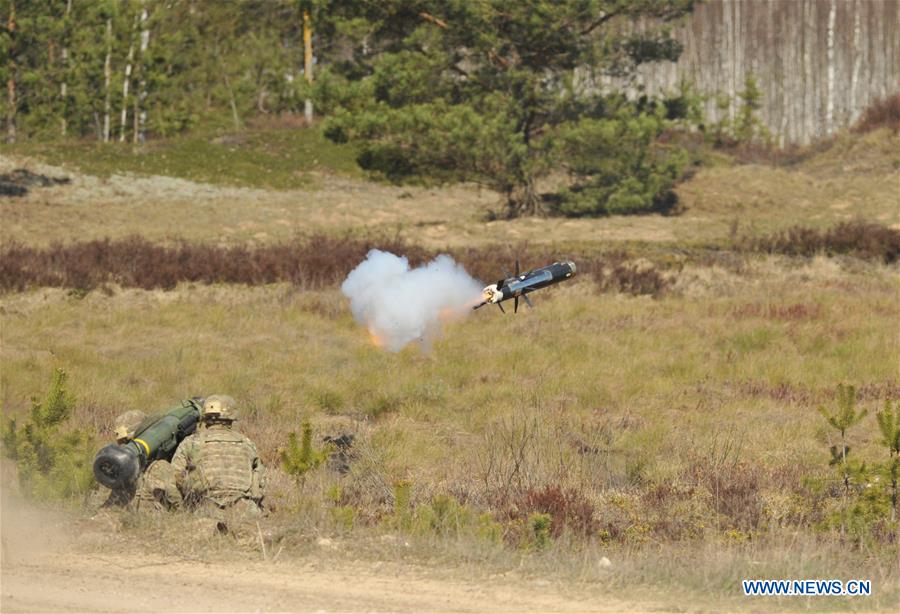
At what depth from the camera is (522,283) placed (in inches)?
493

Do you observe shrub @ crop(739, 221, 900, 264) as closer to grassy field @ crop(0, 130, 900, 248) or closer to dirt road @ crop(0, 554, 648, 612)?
grassy field @ crop(0, 130, 900, 248)

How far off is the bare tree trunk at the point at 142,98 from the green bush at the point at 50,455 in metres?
28.2

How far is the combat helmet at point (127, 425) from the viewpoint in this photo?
1023 cm

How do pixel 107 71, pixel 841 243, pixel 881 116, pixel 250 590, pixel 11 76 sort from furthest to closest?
pixel 881 116, pixel 107 71, pixel 11 76, pixel 841 243, pixel 250 590

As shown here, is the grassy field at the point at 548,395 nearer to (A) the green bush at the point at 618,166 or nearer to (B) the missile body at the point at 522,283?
(B) the missile body at the point at 522,283

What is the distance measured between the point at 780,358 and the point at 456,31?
51.9 feet

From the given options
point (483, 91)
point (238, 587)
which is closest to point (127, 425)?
point (238, 587)

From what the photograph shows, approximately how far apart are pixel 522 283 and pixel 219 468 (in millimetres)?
3752

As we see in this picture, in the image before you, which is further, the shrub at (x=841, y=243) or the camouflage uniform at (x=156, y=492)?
the shrub at (x=841, y=243)

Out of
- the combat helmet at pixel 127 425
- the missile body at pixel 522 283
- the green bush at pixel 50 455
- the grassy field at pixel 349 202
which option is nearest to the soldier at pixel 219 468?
the combat helmet at pixel 127 425

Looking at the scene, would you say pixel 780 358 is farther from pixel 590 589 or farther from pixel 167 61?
pixel 167 61

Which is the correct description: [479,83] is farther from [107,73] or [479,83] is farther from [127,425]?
[127,425]

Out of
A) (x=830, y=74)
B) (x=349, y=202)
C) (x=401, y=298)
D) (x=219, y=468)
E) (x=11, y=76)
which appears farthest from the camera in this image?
(x=830, y=74)

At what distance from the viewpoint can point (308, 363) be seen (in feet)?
59.3
